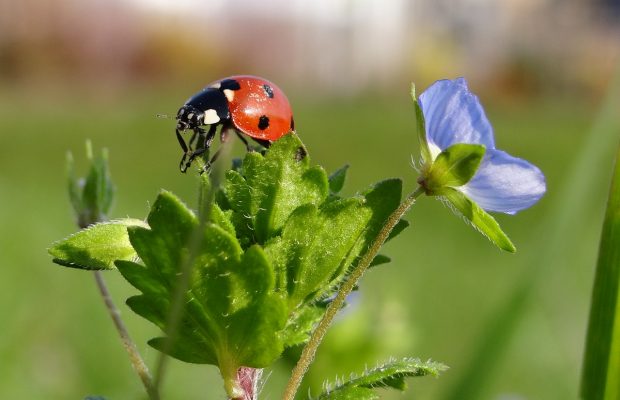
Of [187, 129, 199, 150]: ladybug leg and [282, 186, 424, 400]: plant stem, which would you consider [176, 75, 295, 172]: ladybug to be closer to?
[187, 129, 199, 150]: ladybug leg

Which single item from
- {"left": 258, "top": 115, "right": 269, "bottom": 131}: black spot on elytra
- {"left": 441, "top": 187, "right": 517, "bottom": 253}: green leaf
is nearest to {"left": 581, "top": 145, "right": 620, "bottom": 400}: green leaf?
{"left": 441, "top": 187, "right": 517, "bottom": 253}: green leaf

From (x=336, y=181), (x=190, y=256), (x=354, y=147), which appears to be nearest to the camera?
(x=190, y=256)

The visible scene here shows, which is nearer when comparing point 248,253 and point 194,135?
point 248,253

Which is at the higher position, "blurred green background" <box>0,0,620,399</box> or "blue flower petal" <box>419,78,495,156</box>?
"blue flower petal" <box>419,78,495,156</box>

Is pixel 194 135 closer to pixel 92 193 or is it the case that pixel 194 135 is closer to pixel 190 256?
pixel 92 193

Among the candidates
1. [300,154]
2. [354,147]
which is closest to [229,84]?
[300,154]

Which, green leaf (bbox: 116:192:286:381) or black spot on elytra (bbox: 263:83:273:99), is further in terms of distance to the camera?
black spot on elytra (bbox: 263:83:273:99)

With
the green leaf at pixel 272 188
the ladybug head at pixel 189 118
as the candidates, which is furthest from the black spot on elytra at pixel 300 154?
the ladybug head at pixel 189 118
